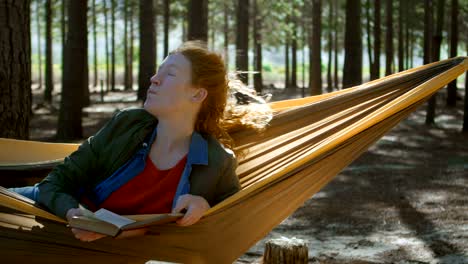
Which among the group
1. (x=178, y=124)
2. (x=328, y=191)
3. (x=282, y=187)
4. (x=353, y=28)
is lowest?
(x=328, y=191)

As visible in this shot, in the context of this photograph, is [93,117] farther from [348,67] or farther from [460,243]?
[460,243]

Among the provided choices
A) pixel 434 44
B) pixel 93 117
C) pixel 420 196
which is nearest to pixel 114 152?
pixel 420 196

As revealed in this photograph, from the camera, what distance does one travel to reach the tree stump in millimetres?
3885

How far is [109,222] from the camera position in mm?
2506

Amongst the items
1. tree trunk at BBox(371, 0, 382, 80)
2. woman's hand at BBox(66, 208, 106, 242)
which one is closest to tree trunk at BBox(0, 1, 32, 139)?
woman's hand at BBox(66, 208, 106, 242)

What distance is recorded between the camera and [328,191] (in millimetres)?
7715

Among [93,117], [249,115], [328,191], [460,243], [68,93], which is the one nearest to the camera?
[249,115]

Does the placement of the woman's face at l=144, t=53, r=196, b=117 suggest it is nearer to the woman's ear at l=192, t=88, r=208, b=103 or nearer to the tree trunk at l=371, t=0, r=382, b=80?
the woman's ear at l=192, t=88, r=208, b=103

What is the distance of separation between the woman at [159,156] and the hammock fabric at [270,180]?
135 millimetres

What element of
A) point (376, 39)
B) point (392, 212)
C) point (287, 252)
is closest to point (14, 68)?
point (287, 252)

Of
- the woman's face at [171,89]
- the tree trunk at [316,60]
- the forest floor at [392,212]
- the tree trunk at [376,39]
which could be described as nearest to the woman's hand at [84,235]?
the woman's face at [171,89]

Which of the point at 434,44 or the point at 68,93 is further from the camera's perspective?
the point at 434,44

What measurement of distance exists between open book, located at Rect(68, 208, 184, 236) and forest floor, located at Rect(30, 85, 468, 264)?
213cm

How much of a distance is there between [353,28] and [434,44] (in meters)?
1.77
